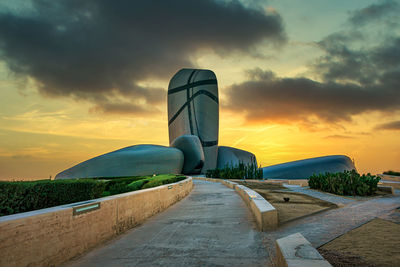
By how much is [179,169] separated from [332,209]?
160 feet

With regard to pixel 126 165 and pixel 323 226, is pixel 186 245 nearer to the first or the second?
pixel 323 226

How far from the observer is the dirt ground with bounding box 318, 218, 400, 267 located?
361cm

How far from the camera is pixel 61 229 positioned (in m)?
4.16

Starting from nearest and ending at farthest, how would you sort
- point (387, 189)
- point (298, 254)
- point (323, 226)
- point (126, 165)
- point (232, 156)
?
1. point (298, 254)
2. point (323, 226)
3. point (387, 189)
4. point (126, 165)
5. point (232, 156)

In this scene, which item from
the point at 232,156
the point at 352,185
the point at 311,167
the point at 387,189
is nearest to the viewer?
the point at 352,185

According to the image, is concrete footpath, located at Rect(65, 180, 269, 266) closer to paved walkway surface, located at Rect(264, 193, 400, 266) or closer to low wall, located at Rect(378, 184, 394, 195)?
paved walkway surface, located at Rect(264, 193, 400, 266)

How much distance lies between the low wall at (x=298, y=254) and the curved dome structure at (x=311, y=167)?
48299 mm

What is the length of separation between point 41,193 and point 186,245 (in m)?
4.36

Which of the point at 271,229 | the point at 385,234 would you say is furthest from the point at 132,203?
the point at 385,234

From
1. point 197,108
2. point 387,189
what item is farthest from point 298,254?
point 197,108

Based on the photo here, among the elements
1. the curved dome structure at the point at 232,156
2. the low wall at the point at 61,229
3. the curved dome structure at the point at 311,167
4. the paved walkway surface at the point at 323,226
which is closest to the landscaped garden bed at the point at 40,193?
the low wall at the point at 61,229

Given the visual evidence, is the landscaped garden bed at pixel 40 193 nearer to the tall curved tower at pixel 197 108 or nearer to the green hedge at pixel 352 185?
the green hedge at pixel 352 185

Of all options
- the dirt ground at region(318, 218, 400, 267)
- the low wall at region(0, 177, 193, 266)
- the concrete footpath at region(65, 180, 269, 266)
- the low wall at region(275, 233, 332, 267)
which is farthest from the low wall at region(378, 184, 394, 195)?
the low wall at region(0, 177, 193, 266)

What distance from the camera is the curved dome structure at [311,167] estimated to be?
4909 cm
